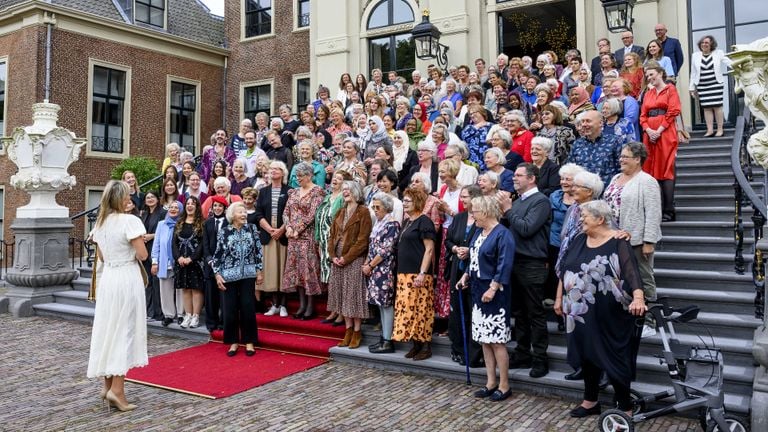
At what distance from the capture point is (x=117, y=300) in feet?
16.8

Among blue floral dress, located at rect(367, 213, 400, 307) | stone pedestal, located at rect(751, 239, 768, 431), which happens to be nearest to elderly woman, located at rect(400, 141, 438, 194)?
blue floral dress, located at rect(367, 213, 400, 307)

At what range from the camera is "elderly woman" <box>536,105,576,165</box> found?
6750 millimetres

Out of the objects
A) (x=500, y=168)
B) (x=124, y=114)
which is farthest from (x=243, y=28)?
(x=500, y=168)

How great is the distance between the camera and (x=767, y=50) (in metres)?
4.01

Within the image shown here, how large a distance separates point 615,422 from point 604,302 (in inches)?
32.6

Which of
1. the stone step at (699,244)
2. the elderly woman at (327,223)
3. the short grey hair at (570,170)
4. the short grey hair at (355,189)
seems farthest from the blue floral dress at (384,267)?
the stone step at (699,244)

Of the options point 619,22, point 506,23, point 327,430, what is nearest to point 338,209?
point 327,430

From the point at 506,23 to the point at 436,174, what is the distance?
9.97 m

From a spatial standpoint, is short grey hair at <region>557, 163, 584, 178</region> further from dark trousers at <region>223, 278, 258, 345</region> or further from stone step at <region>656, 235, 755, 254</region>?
dark trousers at <region>223, 278, 258, 345</region>

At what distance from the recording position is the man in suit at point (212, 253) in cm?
722

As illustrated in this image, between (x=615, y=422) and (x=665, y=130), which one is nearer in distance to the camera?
(x=615, y=422)

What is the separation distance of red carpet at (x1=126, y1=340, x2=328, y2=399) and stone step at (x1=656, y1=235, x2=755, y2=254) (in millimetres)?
4097

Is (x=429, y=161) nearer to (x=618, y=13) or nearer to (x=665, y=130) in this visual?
(x=665, y=130)

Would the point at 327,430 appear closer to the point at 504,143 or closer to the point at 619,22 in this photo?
the point at 504,143
